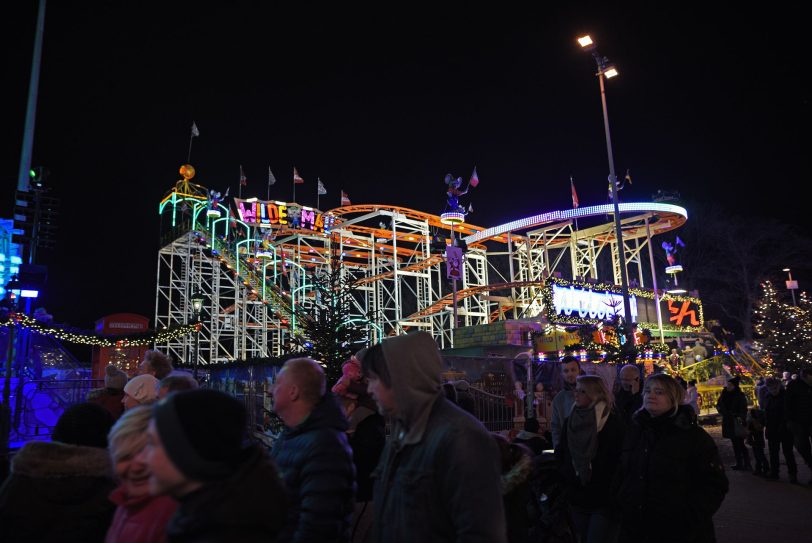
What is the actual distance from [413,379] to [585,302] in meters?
22.5

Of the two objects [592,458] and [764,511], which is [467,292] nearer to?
[764,511]

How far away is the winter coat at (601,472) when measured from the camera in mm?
4047

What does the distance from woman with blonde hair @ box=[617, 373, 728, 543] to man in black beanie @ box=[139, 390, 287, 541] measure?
2808 millimetres

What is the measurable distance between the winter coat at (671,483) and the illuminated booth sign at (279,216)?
24104mm

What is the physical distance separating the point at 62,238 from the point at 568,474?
45.7 metres

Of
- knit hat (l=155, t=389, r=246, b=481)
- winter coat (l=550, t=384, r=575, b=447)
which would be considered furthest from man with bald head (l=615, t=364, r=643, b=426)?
knit hat (l=155, t=389, r=246, b=481)

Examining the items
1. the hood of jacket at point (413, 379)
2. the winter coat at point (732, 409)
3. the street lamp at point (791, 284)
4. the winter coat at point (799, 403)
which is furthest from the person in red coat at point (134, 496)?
the street lamp at point (791, 284)

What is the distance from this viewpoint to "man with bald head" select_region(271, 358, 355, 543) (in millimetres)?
2430

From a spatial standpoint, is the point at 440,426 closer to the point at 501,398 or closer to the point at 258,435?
the point at 258,435

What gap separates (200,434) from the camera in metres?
1.66

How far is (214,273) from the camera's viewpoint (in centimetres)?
2788

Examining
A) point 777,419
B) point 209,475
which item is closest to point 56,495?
point 209,475

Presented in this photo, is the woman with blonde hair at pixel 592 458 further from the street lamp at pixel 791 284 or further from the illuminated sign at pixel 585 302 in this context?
the street lamp at pixel 791 284

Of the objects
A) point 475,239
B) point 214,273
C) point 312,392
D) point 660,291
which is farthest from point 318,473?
point 660,291
